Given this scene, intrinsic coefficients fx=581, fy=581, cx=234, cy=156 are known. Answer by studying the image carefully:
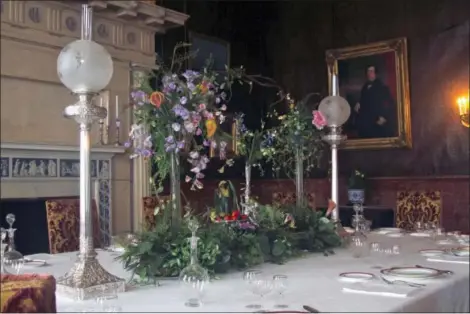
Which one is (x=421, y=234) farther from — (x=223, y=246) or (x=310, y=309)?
(x=310, y=309)

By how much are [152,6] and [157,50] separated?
0.33 metres

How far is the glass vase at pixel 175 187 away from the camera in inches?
60.9

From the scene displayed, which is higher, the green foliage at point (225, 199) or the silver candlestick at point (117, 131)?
the silver candlestick at point (117, 131)

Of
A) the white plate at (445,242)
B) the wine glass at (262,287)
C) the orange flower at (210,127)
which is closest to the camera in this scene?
the wine glass at (262,287)

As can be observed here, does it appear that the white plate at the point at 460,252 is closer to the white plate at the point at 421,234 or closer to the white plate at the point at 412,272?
the white plate at the point at 412,272

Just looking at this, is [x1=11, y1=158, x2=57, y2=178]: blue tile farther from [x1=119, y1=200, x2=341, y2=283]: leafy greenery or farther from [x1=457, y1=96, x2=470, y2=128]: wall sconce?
[x1=457, y1=96, x2=470, y2=128]: wall sconce

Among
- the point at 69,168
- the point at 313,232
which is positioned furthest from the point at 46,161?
the point at 313,232

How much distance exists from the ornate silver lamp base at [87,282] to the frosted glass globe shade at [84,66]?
0.38 m

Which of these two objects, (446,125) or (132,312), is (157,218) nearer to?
(132,312)

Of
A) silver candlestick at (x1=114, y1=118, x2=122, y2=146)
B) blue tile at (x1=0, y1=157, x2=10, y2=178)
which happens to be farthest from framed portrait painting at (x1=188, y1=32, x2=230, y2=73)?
blue tile at (x1=0, y1=157, x2=10, y2=178)

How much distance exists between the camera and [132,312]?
105 centimetres

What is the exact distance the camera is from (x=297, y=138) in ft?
6.82

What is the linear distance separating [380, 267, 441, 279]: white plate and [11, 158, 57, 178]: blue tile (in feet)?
8.99

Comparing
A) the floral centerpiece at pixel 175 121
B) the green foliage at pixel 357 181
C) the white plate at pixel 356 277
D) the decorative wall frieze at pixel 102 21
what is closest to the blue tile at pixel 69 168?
the decorative wall frieze at pixel 102 21
